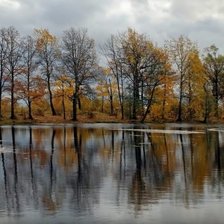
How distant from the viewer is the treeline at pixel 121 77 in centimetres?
7075

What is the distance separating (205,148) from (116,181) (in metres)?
13.2

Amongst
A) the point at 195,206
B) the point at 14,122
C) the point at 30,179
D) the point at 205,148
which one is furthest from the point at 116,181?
the point at 14,122

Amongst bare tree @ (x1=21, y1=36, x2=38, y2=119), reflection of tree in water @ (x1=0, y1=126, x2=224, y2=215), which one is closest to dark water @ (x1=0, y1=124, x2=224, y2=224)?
reflection of tree in water @ (x1=0, y1=126, x2=224, y2=215)

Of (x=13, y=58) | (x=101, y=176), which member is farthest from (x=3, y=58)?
(x=101, y=176)

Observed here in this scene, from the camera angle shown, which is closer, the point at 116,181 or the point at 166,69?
the point at 116,181

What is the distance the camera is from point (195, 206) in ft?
37.7

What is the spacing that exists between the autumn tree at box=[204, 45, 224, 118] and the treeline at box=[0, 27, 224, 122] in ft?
8.59

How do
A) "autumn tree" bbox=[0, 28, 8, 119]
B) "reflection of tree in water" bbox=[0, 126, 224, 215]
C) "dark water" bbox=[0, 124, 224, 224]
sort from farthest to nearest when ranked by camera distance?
"autumn tree" bbox=[0, 28, 8, 119], "reflection of tree in water" bbox=[0, 126, 224, 215], "dark water" bbox=[0, 124, 224, 224]

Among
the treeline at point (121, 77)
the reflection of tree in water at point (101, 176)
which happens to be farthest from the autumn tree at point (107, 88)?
the reflection of tree in water at point (101, 176)

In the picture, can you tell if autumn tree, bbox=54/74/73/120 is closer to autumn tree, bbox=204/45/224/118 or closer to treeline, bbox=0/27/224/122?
treeline, bbox=0/27/224/122

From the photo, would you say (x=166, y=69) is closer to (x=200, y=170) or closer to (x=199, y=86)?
(x=199, y=86)

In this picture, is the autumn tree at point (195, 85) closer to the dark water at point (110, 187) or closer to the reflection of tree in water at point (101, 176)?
the reflection of tree in water at point (101, 176)

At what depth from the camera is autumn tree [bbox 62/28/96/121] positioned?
7175 centimetres

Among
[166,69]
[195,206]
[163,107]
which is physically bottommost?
[195,206]
